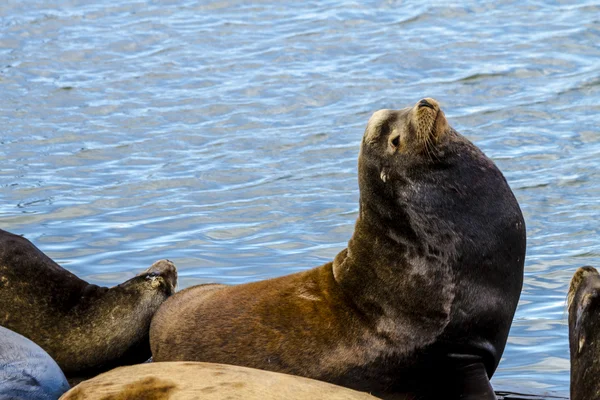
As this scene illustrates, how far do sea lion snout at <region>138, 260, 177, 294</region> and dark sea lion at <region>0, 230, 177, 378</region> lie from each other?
3.3 inches

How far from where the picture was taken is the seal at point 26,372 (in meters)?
5.46

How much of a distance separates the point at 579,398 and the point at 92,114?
10457mm

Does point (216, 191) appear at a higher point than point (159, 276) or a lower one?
lower

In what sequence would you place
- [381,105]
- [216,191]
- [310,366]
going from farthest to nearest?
1. [381,105]
2. [216,191]
3. [310,366]

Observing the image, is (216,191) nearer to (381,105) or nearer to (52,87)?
(381,105)

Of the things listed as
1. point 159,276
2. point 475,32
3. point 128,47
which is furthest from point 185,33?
point 159,276

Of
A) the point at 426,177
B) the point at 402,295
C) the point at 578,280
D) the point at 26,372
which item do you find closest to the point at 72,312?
the point at 26,372

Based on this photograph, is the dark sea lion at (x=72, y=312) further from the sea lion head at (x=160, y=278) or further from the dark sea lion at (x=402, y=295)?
the dark sea lion at (x=402, y=295)

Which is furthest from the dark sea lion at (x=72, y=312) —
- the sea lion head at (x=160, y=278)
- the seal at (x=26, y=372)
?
the seal at (x=26, y=372)

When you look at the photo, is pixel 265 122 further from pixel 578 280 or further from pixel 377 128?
pixel 578 280

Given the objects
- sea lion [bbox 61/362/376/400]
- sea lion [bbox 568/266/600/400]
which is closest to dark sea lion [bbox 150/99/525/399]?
sea lion [bbox 568/266/600/400]

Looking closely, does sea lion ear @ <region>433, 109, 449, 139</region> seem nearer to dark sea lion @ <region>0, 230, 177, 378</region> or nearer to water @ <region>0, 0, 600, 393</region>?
water @ <region>0, 0, 600, 393</region>

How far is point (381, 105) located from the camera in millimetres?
14422

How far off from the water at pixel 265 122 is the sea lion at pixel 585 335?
1476mm
